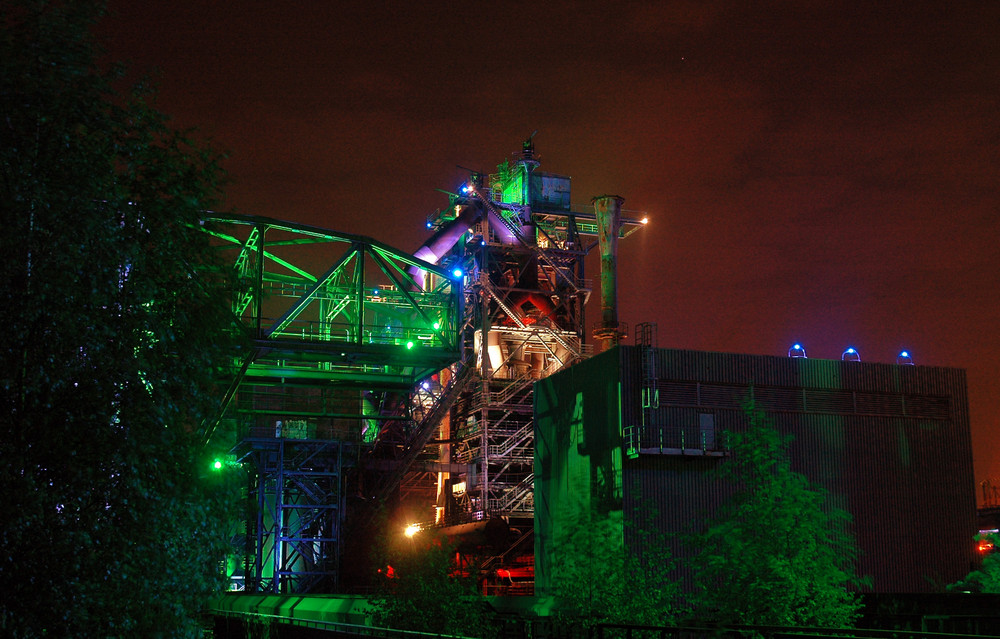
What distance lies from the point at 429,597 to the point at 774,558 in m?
9.83

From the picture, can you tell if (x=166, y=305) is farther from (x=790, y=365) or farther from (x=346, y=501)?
(x=346, y=501)

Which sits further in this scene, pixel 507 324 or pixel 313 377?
pixel 507 324

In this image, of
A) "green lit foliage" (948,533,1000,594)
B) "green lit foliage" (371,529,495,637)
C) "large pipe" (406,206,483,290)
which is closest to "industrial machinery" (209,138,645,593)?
"large pipe" (406,206,483,290)

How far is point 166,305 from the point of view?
47.5ft

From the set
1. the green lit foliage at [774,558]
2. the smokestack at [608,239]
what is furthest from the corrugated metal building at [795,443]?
the smokestack at [608,239]

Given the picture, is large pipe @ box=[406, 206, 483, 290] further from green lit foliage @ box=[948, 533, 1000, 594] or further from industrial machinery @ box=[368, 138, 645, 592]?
green lit foliage @ box=[948, 533, 1000, 594]

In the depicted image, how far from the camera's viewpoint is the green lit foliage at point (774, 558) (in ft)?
75.3

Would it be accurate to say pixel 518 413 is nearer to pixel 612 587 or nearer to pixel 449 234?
pixel 449 234

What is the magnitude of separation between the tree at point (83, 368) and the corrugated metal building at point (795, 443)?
2526 centimetres

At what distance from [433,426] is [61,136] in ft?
148

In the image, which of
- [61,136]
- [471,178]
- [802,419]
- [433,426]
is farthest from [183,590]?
[471,178]

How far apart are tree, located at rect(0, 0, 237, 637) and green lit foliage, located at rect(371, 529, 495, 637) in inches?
553

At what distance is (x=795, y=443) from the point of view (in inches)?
1576

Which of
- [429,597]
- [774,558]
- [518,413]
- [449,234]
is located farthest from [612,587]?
[449,234]
